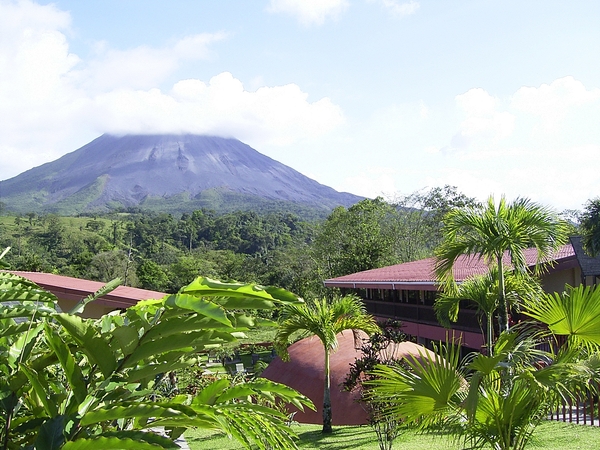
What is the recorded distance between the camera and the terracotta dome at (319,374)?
39.8 feet

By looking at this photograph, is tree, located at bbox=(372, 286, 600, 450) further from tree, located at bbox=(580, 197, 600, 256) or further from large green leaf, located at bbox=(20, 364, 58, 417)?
tree, located at bbox=(580, 197, 600, 256)

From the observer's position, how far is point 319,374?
1345 cm

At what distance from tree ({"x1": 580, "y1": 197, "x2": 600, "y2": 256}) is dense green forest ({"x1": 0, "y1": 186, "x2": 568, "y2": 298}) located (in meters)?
13.3

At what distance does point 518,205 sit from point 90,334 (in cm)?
652

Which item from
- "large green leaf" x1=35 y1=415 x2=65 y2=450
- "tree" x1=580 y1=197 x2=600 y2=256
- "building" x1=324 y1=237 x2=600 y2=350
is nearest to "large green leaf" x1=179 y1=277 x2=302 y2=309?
"large green leaf" x1=35 y1=415 x2=65 y2=450

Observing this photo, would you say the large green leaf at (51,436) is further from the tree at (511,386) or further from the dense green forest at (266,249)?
the dense green forest at (266,249)

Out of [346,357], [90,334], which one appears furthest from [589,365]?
[346,357]

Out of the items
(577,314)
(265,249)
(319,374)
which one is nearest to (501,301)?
(577,314)

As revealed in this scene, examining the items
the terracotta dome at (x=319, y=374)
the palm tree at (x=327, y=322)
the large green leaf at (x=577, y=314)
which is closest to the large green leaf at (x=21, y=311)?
the large green leaf at (x=577, y=314)

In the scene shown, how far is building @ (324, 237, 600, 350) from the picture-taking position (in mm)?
15327

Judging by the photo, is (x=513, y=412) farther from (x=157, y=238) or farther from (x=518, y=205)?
(x=157, y=238)

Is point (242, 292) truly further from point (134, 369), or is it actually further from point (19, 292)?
point (19, 292)

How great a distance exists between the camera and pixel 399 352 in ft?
40.6

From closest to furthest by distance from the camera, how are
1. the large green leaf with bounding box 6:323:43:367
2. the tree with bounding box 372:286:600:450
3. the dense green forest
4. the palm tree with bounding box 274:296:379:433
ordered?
the large green leaf with bounding box 6:323:43:367, the tree with bounding box 372:286:600:450, the palm tree with bounding box 274:296:379:433, the dense green forest
